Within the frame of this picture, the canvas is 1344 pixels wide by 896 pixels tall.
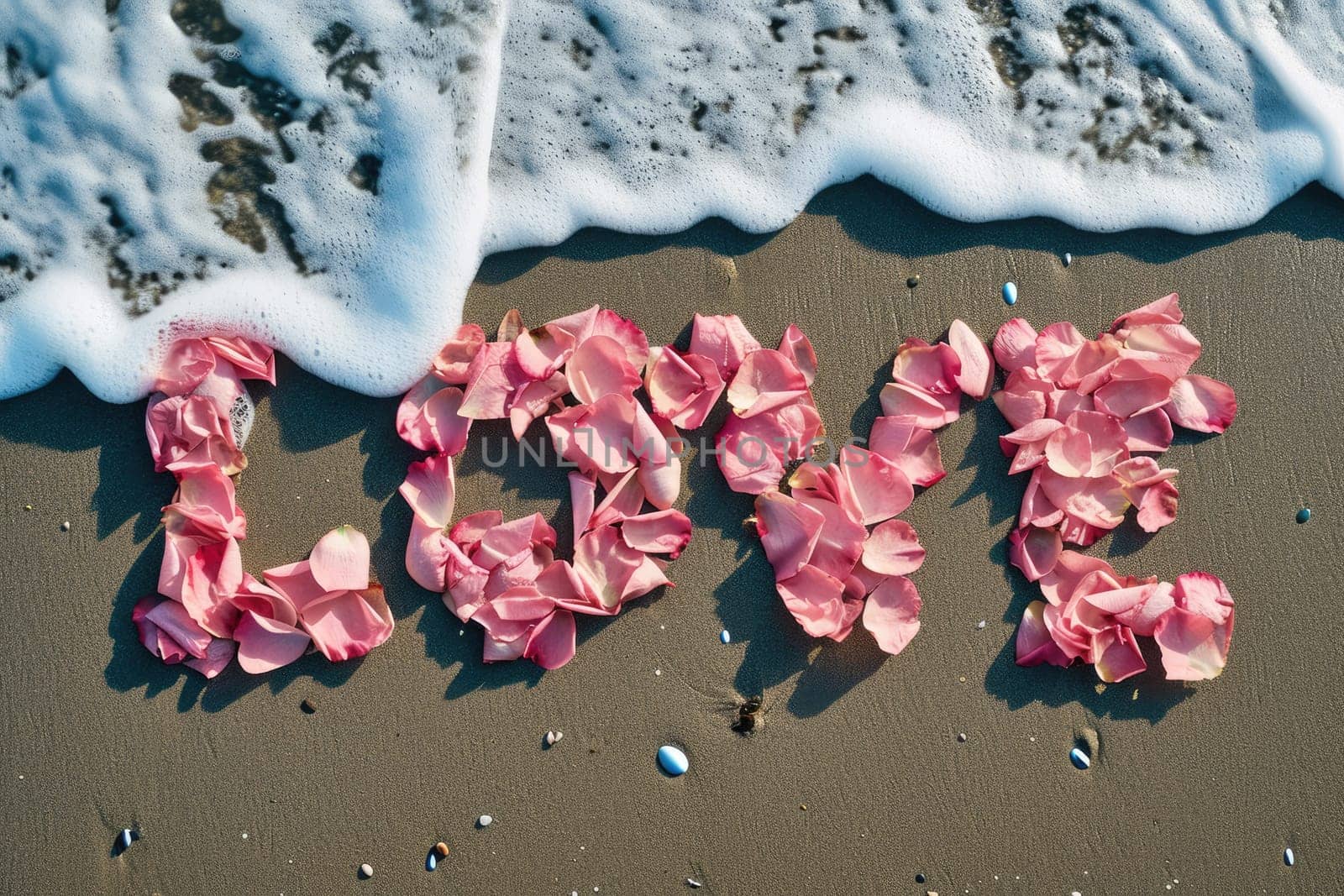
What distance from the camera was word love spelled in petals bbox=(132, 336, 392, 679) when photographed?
Answer: 1.82m

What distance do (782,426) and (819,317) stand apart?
29 centimetres

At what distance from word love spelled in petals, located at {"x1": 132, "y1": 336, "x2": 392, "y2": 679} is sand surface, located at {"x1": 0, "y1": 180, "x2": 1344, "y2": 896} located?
0.18ft

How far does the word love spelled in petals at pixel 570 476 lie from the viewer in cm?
185

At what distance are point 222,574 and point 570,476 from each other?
0.79 meters

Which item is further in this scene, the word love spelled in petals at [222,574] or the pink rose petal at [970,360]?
the pink rose petal at [970,360]

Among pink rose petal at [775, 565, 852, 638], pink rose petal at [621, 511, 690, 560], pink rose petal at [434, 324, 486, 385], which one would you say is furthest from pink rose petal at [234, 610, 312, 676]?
pink rose petal at [775, 565, 852, 638]

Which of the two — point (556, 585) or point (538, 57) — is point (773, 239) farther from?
point (556, 585)

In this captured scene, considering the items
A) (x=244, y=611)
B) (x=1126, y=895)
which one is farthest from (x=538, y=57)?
(x=1126, y=895)

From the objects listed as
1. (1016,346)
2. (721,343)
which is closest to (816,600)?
(721,343)

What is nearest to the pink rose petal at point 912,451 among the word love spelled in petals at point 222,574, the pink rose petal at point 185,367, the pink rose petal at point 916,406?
the pink rose petal at point 916,406

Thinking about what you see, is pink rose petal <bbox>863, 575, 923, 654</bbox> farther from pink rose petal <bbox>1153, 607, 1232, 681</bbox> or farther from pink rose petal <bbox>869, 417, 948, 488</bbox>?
pink rose petal <bbox>1153, 607, 1232, 681</bbox>

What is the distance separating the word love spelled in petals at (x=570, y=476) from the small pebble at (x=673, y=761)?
306 millimetres

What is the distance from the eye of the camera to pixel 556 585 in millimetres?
1862

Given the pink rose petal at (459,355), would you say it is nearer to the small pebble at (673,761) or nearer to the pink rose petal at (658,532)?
the pink rose petal at (658,532)
